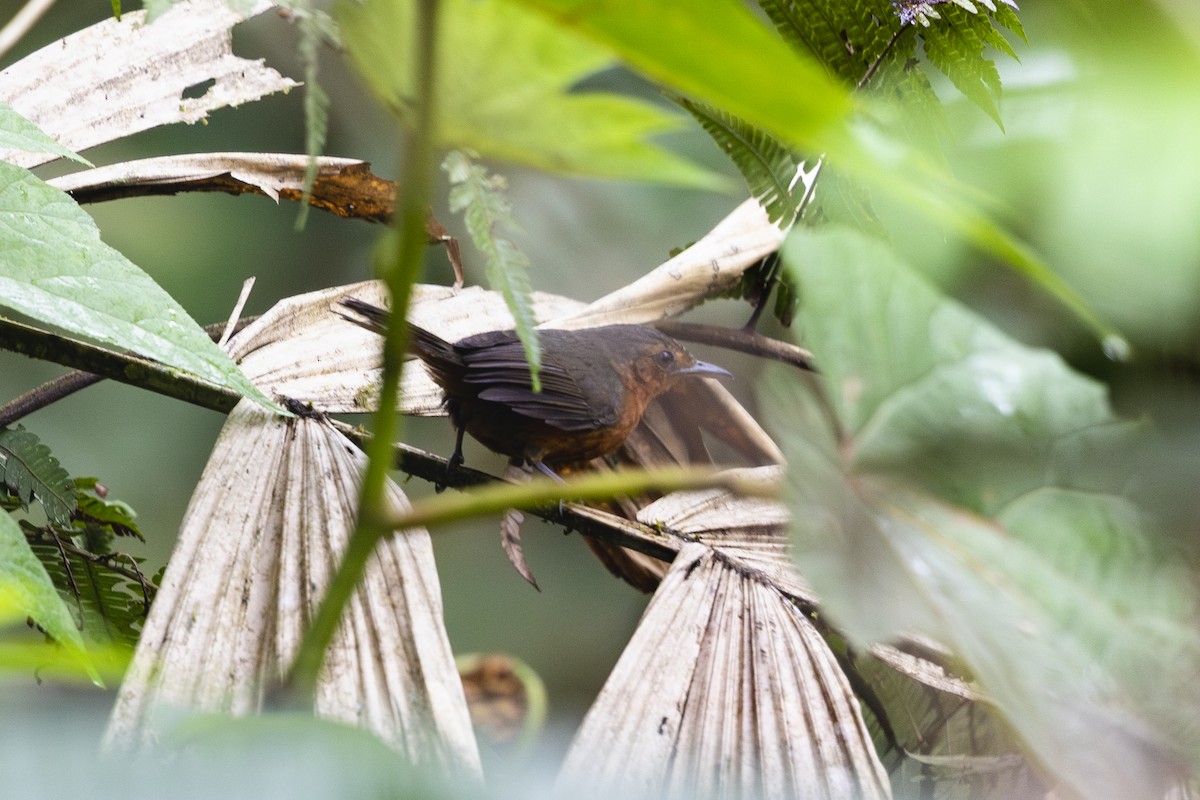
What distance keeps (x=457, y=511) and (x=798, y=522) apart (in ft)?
0.39

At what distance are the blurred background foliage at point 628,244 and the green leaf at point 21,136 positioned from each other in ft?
0.85

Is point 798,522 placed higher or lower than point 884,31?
lower

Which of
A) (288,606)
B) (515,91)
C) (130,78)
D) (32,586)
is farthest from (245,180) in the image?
(515,91)

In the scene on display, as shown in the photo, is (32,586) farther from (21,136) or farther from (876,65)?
(876,65)

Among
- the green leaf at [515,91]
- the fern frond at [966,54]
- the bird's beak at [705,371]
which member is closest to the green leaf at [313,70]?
the green leaf at [515,91]

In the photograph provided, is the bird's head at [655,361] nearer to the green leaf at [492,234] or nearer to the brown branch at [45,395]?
the brown branch at [45,395]

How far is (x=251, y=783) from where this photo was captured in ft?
0.72

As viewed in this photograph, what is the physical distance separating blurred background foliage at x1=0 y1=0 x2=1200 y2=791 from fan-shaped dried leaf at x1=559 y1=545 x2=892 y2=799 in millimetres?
116

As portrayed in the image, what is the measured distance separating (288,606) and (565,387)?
0.63m

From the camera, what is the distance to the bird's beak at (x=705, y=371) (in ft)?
3.77

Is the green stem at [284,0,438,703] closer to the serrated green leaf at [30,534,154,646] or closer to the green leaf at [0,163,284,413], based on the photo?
the green leaf at [0,163,284,413]

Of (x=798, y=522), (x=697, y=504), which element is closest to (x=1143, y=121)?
(x=697, y=504)

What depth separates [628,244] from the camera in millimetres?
1549

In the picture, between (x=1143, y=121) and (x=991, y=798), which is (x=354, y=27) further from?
(x=1143, y=121)
